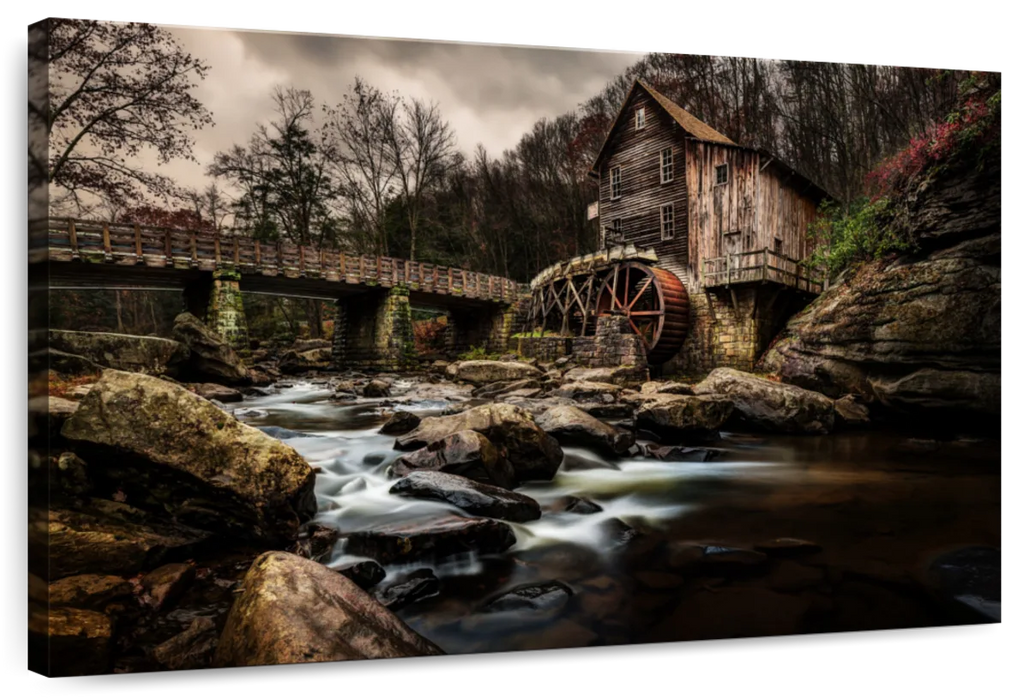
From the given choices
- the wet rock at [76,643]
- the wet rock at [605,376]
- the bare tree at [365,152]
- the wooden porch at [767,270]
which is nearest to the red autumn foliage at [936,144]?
the bare tree at [365,152]

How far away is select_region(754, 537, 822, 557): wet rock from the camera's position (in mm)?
1697

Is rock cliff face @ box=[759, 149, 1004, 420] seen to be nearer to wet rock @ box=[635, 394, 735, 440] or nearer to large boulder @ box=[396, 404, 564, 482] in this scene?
wet rock @ box=[635, 394, 735, 440]

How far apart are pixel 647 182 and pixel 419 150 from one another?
3951mm

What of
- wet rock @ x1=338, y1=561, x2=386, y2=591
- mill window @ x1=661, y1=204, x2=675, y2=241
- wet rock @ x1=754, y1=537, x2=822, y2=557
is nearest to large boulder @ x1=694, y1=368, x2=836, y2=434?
wet rock @ x1=754, y1=537, x2=822, y2=557

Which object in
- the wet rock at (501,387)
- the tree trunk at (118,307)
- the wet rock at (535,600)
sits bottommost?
the wet rock at (535,600)

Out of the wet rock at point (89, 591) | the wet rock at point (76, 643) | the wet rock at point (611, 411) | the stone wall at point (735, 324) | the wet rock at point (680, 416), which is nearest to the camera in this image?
the wet rock at point (76, 643)

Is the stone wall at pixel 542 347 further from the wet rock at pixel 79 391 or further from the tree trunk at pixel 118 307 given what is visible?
the wet rock at pixel 79 391

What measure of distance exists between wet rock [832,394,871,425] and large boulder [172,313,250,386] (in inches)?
186

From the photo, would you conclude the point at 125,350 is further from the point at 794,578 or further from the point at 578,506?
the point at 794,578

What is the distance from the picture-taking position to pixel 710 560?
171 centimetres

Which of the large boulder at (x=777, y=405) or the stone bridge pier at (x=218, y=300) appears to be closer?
the stone bridge pier at (x=218, y=300)

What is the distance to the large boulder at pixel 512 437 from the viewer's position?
2748 millimetres

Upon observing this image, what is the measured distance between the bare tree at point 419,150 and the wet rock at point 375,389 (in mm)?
2011

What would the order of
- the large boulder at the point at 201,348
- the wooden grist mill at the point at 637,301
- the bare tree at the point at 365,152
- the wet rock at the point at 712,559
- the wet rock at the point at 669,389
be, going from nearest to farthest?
the wet rock at the point at 712,559, the bare tree at the point at 365,152, the large boulder at the point at 201,348, the wet rock at the point at 669,389, the wooden grist mill at the point at 637,301
